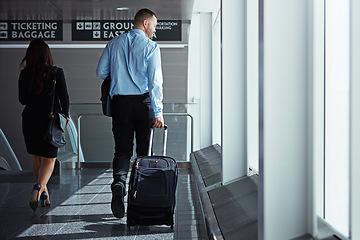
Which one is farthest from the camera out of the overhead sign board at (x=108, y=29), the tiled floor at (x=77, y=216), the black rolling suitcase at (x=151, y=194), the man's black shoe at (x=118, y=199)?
the overhead sign board at (x=108, y=29)

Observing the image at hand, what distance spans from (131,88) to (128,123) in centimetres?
33

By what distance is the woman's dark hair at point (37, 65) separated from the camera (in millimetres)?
4957

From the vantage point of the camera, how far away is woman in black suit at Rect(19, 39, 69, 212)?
4.97m

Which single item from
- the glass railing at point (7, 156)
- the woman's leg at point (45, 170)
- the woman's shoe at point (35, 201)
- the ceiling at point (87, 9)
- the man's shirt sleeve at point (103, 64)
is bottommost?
the glass railing at point (7, 156)

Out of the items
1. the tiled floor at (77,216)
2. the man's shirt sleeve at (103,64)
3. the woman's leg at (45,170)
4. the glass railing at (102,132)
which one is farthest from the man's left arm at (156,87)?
the glass railing at (102,132)

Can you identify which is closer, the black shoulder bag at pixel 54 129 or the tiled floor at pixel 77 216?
the tiled floor at pixel 77 216

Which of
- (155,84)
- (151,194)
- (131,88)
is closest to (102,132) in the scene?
(131,88)

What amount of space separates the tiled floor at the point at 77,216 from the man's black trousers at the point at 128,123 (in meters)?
0.56

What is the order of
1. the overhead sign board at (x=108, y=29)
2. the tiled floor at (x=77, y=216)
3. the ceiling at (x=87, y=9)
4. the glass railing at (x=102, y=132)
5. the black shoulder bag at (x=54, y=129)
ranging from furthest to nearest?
the overhead sign board at (x=108, y=29) → the glass railing at (x=102, y=132) → the ceiling at (x=87, y=9) → the black shoulder bag at (x=54, y=129) → the tiled floor at (x=77, y=216)

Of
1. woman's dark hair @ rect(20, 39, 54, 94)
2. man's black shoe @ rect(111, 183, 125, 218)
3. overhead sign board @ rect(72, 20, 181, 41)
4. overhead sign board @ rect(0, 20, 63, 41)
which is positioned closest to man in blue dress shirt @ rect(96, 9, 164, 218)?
man's black shoe @ rect(111, 183, 125, 218)

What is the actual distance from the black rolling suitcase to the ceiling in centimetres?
479

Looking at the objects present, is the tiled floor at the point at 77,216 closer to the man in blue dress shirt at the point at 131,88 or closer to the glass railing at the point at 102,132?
the man in blue dress shirt at the point at 131,88

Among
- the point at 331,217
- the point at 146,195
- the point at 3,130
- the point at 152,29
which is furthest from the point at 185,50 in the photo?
the point at 331,217

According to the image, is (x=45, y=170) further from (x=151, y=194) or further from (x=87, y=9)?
(x=87, y=9)
